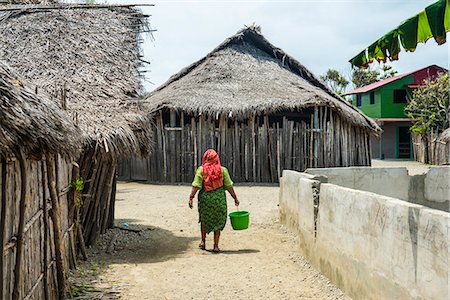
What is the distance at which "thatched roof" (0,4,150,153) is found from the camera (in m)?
7.00

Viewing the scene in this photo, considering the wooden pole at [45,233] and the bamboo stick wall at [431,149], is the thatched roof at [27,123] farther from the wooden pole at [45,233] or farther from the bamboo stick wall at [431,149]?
the bamboo stick wall at [431,149]

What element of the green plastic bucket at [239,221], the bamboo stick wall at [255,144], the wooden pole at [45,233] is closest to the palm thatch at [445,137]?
the bamboo stick wall at [255,144]

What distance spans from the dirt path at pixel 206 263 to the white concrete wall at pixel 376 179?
1.39 m

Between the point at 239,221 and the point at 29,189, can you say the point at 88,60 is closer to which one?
the point at 239,221

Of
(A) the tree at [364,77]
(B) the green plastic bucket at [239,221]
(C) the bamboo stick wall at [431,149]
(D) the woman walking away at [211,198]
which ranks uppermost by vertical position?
(A) the tree at [364,77]

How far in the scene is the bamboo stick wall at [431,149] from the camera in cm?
2166

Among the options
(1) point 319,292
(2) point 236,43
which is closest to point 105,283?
(1) point 319,292

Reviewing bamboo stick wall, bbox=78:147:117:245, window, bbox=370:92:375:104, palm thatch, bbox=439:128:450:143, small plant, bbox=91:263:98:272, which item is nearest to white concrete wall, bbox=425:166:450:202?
bamboo stick wall, bbox=78:147:117:245

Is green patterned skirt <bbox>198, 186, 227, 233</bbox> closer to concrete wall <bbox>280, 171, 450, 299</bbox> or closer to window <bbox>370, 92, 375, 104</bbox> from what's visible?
concrete wall <bbox>280, 171, 450, 299</bbox>

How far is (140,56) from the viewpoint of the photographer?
374 inches

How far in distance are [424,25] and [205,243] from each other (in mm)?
4471

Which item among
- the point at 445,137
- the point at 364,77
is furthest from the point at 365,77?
the point at 445,137

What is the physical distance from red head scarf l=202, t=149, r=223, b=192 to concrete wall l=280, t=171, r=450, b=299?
130 cm

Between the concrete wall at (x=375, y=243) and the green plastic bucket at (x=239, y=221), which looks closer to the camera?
the concrete wall at (x=375, y=243)
